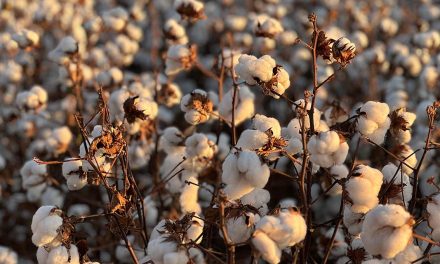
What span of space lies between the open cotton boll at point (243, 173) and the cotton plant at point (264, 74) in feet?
0.80

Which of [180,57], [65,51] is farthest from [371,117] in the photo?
[65,51]

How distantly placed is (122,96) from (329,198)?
127 centimetres

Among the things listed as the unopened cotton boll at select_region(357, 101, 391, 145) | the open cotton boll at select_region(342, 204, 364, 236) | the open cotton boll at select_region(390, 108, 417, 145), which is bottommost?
the open cotton boll at select_region(342, 204, 364, 236)

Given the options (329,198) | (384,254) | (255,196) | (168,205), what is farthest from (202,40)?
(384,254)

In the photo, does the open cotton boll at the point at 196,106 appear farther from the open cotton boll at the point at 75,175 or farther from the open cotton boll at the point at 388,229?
the open cotton boll at the point at 388,229

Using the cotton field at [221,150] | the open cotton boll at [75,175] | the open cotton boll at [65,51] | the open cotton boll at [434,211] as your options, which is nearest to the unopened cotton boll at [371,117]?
the cotton field at [221,150]

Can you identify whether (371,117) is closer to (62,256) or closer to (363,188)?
(363,188)

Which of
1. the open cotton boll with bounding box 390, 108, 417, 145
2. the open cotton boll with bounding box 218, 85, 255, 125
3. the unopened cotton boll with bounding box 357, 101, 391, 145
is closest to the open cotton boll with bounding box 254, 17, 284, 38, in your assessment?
the open cotton boll with bounding box 218, 85, 255, 125

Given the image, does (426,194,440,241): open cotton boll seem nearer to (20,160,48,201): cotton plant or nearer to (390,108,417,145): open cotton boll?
(390,108,417,145): open cotton boll

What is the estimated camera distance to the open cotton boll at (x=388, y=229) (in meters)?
1.36

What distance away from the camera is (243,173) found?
149 cm

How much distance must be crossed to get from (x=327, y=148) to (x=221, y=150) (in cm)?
99

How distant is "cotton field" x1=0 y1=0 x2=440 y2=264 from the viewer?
1.53 m

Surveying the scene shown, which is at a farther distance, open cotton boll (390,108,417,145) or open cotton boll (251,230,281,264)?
open cotton boll (390,108,417,145)
